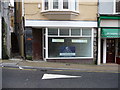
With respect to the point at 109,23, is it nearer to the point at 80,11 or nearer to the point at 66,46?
the point at 80,11

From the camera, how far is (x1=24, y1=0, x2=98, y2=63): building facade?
12.8 metres

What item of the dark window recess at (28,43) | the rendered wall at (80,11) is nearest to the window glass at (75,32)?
the rendered wall at (80,11)

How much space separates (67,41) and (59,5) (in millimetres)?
2741

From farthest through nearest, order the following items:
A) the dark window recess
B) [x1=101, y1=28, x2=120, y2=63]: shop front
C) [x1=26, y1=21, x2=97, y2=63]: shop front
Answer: [x1=101, y1=28, x2=120, y2=63]: shop front
the dark window recess
[x1=26, y1=21, x2=97, y2=63]: shop front

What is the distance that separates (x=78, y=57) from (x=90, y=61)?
0.98 metres

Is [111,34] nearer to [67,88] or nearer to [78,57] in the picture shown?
[78,57]

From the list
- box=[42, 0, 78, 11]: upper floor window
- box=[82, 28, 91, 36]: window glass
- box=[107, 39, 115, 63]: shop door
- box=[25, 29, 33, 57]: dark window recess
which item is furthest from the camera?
box=[107, 39, 115, 63]: shop door

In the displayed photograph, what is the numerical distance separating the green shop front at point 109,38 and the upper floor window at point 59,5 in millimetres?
2326

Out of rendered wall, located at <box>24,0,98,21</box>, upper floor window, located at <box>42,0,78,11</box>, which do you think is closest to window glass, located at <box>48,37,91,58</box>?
rendered wall, located at <box>24,0,98,21</box>

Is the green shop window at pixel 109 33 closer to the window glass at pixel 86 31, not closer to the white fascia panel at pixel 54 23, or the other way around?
the window glass at pixel 86 31

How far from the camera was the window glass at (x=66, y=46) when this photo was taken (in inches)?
524

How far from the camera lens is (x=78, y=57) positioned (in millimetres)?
13445

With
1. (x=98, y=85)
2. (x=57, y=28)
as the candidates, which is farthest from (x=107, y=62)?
(x=98, y=85)

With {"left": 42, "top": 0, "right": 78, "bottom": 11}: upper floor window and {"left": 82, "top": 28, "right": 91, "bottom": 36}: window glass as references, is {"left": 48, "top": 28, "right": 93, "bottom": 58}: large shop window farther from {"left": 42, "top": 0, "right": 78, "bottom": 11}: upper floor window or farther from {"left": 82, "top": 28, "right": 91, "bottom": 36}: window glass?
{"left": 42, "top": 0, "right": 78, "bottom": 11}: upper floor window
